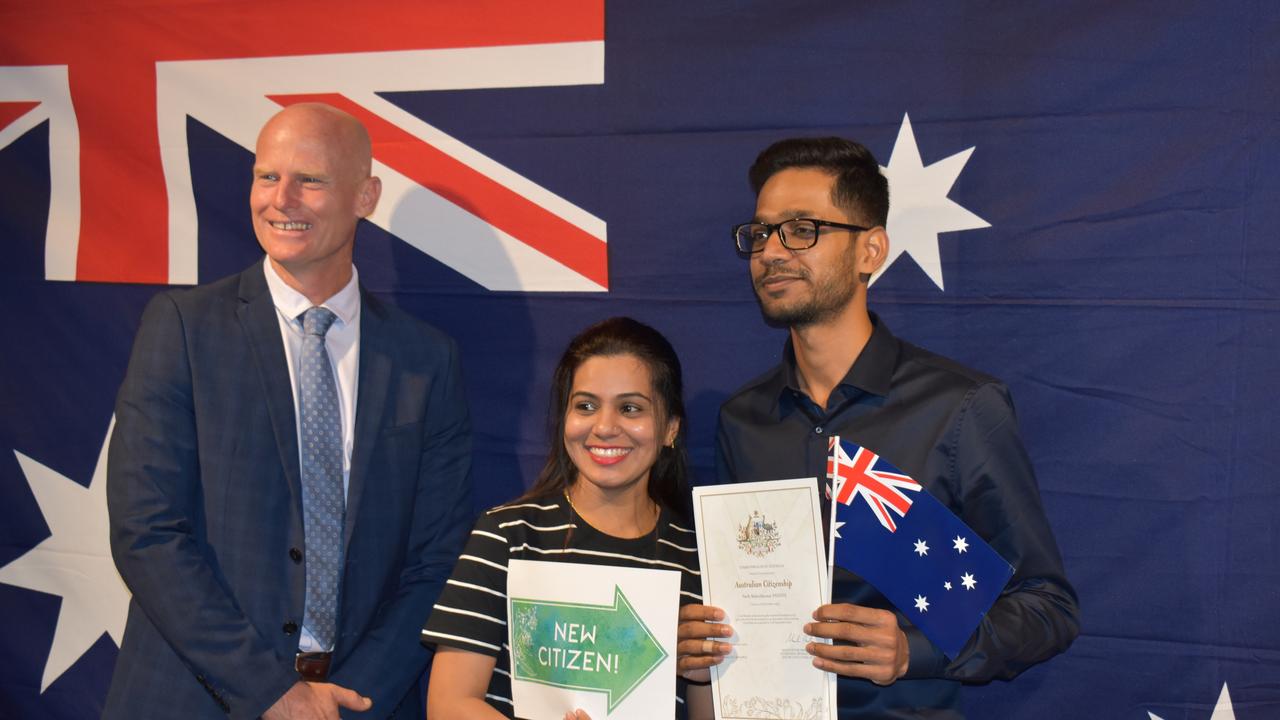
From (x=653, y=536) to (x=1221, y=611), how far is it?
1510mm

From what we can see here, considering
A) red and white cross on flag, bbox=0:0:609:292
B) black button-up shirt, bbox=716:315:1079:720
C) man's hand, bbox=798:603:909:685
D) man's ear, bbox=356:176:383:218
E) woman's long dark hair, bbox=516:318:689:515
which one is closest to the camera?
man's hand, bbox=798:603:909:685

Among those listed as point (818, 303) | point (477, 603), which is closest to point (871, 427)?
point (818, 303)

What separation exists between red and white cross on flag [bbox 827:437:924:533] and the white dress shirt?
47.7 inches

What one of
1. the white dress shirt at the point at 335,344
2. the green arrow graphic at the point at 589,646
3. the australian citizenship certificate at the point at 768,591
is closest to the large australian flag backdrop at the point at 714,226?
the white dress shirt at the point at 335,344

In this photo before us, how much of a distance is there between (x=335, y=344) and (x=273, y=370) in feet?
0.63

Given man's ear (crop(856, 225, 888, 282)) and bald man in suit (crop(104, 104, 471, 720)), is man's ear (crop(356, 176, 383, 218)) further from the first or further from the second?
man's ear (crop(856, 225, 888, 282))

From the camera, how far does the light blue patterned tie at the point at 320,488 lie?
2.54 metres

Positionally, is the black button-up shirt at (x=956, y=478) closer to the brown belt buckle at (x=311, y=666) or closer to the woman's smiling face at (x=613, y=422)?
the woman's smiling face at (x=613, y=422)

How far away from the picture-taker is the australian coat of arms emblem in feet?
6.93

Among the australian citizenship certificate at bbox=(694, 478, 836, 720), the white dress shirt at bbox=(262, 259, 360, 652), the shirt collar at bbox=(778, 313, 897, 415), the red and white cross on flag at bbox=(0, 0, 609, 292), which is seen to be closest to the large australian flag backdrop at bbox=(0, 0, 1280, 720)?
the red and white cross on flag at bbox=(0, 0, 609, 292)

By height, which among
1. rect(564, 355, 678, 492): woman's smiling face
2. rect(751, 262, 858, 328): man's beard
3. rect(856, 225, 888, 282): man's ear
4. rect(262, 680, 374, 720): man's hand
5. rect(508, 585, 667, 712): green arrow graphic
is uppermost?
rect(856, 225, 888, 282): man's ear

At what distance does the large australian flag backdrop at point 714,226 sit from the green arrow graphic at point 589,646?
99 cm

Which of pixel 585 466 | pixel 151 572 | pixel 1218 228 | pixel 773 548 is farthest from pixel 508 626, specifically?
pixel 1218 228

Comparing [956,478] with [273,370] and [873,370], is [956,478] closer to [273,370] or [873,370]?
[873,370]
